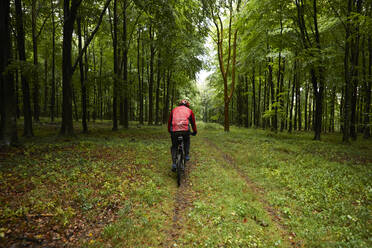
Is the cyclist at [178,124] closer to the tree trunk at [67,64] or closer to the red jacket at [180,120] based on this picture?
the red jacket at [180,120]

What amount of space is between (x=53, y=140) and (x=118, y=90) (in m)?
5.83

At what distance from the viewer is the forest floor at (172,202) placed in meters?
3.53

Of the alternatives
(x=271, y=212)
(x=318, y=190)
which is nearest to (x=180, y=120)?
(x=271, y=212)

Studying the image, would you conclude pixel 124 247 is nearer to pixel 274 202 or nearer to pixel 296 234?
pixel 296 234

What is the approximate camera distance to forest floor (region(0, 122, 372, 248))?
139 inches

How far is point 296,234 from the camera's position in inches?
158

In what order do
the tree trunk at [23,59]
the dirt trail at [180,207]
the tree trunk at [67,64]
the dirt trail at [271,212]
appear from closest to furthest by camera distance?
the dirt trail at [180,207] < the dirt trail at [271,212] < the tree trunk at [23,59] < the tree trunk at [67,64]

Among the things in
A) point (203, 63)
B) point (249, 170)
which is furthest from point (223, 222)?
point (203, 63)

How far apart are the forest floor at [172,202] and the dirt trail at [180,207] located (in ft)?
0.09

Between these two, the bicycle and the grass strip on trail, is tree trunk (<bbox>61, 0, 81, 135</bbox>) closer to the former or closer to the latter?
the bicycle

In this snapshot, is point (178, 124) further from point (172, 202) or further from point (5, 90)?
point (5, 90)

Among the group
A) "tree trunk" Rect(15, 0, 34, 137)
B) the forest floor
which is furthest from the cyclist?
"tree trunk" Rect(15, 0, 34, 137)

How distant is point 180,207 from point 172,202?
31cm

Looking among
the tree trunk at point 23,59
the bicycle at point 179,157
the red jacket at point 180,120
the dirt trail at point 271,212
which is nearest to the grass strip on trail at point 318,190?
the dirt trail at point 271,212
